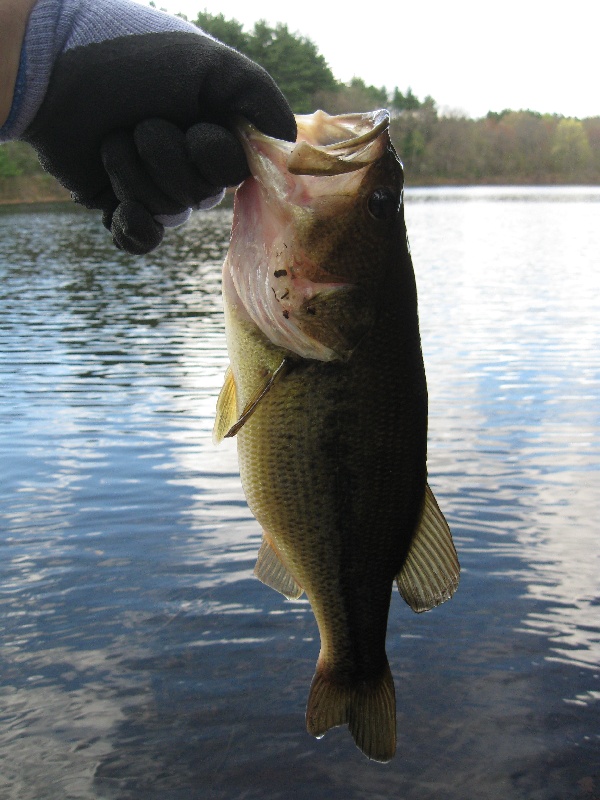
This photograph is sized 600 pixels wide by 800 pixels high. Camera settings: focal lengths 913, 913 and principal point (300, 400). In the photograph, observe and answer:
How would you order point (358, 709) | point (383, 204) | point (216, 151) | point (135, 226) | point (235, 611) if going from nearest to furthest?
point (216, 151)
point (383, 204)
point (135, 226)
point (358, 709)
point (235, 611)

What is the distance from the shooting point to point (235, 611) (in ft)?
19.7

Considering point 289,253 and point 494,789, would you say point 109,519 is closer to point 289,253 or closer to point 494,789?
point 494,789

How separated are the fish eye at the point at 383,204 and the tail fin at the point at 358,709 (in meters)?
1.39


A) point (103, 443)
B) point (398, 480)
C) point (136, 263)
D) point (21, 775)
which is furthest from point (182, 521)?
point (136, 263)

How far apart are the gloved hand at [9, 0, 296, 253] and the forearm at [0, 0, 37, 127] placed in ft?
0.10

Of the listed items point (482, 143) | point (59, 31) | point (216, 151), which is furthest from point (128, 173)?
point (482, 143)

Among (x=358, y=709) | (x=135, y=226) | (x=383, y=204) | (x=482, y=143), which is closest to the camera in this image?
(x=383, y=204)

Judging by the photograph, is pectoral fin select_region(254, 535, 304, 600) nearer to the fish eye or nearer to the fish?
the fish

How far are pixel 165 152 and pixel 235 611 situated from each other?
4.23 meters

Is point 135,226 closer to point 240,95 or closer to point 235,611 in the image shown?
point 240,95

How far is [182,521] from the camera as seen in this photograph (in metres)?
7.49

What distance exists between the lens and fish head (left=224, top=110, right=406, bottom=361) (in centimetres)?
233

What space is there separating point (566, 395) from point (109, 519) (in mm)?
6357

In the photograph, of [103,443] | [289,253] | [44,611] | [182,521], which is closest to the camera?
[289,253]
